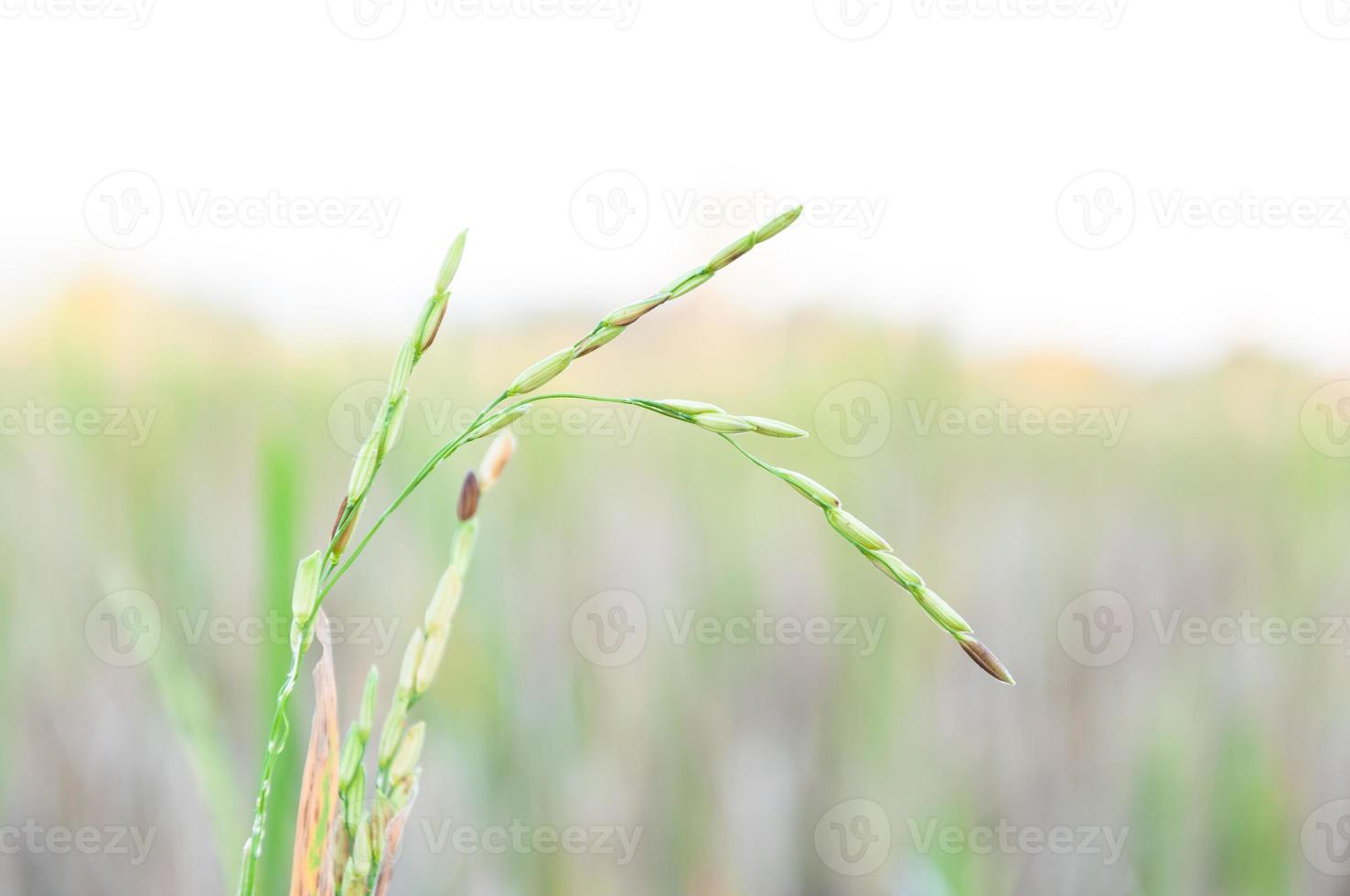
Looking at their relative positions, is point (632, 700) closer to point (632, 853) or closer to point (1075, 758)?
point (632, 853)

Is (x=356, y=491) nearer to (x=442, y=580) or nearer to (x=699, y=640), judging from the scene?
(x=442, y=580)

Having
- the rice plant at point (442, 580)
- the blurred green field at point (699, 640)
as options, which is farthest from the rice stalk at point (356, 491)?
the blurred green field at point (699, 640)

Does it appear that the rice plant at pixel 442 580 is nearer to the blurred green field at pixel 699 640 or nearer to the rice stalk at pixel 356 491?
the rice stalk at pixel 356 491

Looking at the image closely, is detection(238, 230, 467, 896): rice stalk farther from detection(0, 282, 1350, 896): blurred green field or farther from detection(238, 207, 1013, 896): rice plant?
detection(0, 282, 1350, 896): blurred green field

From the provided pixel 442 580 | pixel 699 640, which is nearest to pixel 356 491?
pixel 442 580

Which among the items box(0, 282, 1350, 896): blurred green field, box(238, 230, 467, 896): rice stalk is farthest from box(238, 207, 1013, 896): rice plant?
box(0, 282, 1350, 896): blurred green field

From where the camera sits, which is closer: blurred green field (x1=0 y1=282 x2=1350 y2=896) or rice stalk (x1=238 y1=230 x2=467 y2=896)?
rice stalk (x1=238 y1=230 x2=467 y2=896)

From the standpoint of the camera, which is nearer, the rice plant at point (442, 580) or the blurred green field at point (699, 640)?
the rice plant at point (442, 580)

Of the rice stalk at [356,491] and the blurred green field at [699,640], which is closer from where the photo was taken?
the rice stalk at [356,491]
